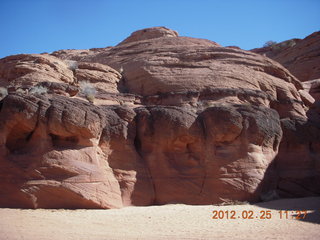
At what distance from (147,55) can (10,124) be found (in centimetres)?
976

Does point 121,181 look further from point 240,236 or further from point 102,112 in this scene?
point 240,236

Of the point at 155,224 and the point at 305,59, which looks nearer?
the point at 155,224

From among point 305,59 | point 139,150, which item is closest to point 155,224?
point 139,150

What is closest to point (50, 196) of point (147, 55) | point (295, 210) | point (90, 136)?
point (90, 136)

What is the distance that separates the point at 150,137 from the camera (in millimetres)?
11641

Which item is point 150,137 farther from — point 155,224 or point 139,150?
point 155,224

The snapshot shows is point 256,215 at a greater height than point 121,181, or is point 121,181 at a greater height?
point 121,181

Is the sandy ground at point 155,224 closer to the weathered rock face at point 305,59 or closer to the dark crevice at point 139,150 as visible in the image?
the dark crevice at point 139,150

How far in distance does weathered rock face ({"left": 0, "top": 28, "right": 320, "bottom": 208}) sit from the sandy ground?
92 centimetres

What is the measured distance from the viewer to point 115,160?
1095 centimetres

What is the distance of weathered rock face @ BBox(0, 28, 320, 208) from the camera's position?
9578 millimetres

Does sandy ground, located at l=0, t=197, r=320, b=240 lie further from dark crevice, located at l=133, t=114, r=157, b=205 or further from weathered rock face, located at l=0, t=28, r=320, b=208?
dark crevice, located at l=133, t=114, r=157, b=205

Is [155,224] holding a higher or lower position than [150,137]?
lower

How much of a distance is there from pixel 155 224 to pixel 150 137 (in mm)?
4207
